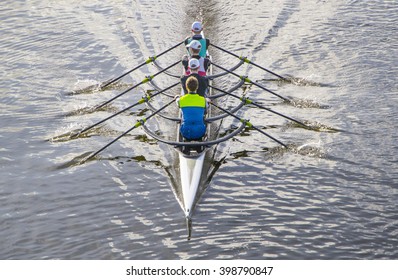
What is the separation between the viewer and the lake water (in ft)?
44.8

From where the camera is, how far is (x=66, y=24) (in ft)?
94.8

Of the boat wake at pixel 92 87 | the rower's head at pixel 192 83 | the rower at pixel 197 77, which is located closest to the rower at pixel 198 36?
the boat wake at pixel 92 87

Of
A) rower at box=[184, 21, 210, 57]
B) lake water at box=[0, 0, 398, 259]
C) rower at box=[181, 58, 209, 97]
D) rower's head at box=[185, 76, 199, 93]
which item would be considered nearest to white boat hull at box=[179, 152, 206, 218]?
lake water at box=[0, 0, 398, 259]

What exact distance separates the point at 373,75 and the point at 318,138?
5.45 metres

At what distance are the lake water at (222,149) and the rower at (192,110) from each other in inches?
46.5

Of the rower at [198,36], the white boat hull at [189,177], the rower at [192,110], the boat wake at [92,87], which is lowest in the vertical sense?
the white boat hull at [189,177]

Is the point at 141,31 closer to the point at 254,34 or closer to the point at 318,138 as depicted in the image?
the point at 254,34

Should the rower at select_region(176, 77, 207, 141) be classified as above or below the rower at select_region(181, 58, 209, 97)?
below

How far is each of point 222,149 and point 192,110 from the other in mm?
2241

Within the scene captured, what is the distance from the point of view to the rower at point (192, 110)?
52.1 feet

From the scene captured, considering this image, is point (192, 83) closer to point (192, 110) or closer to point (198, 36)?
point (192, 110)

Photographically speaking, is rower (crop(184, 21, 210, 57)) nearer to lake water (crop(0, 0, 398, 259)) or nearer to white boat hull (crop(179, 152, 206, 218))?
lake water (crop(0, 0, 398, 259))

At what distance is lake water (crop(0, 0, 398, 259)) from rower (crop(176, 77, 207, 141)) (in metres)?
1.18

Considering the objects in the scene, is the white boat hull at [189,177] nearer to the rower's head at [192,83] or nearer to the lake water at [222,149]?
the lake water at [222,149]
